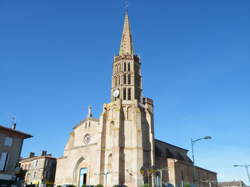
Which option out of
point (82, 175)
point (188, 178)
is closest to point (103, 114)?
point (82, 175)

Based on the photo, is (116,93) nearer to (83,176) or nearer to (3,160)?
(83,176)

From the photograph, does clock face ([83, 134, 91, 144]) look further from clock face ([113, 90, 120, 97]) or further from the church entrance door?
clock face ([113, 90, 120, 97])

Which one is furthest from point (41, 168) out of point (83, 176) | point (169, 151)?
point (169, 151)

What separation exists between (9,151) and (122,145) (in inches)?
658

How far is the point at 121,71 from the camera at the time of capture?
47.8m

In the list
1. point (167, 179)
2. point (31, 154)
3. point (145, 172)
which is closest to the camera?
point (145, 172)

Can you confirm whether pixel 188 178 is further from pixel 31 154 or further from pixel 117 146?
pixel 31 154

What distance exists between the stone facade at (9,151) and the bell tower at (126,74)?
1920cm

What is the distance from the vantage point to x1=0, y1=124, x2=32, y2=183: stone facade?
2805cm

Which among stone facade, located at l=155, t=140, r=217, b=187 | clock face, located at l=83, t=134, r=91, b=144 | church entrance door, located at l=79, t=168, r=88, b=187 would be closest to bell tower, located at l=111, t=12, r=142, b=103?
clock face, located at l=83, t=134, r=91, b=144

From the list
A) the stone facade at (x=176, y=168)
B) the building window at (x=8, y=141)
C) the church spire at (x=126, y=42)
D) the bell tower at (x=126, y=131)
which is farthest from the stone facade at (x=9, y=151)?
the church spire at (x=126, y=42)

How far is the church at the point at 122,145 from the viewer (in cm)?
3891

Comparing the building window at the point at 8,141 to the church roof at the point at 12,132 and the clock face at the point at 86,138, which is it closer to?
the church roof at the point at 12,132

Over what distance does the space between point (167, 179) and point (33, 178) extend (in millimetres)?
27810
